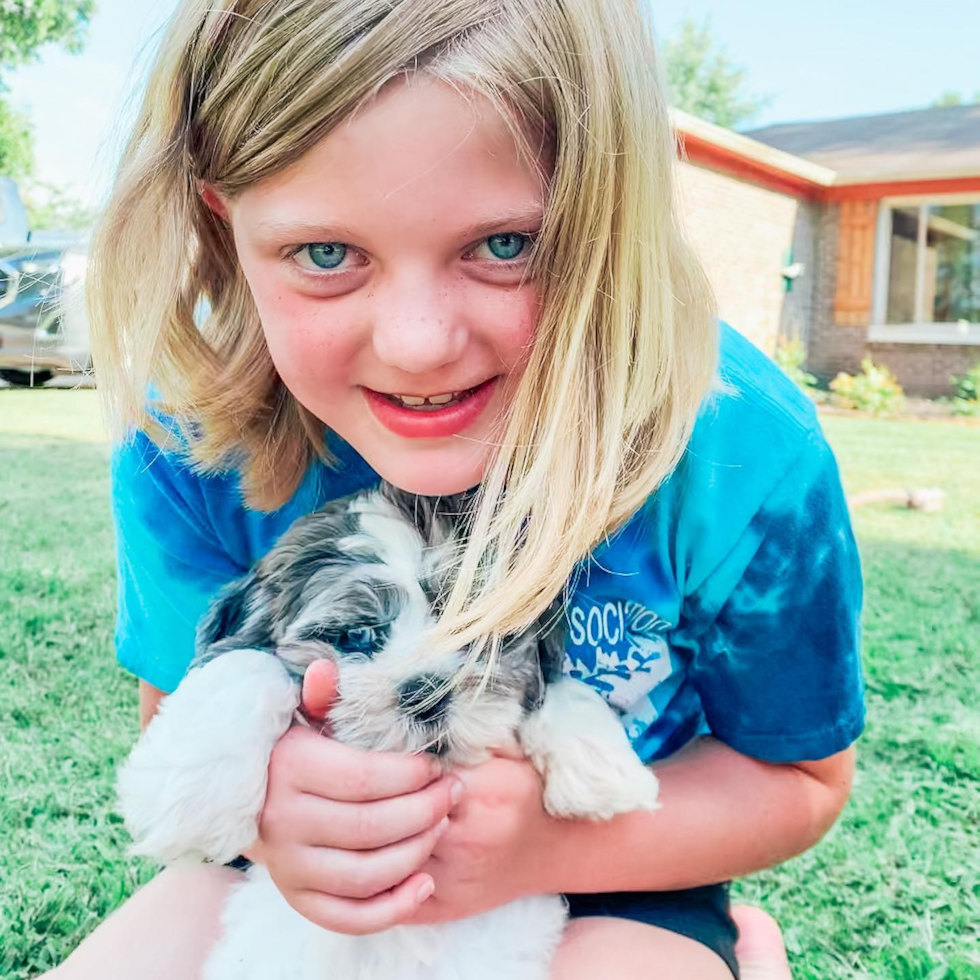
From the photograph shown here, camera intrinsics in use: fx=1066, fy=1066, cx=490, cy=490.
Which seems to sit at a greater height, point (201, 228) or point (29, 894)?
point (201, 228)

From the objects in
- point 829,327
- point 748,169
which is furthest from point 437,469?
point 829,327

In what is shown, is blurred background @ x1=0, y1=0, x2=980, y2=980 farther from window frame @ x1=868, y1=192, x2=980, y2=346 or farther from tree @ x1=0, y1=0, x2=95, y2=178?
tree @ x1=0, y1=0, x2=95, y2=178

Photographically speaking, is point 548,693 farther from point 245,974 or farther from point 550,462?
point 245,974

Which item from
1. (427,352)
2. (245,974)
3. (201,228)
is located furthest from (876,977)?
(201,228)

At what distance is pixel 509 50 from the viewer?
4.45ft

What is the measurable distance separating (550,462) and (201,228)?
76 centimetres

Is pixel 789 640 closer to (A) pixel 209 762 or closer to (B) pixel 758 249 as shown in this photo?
(A) pixel 209 762

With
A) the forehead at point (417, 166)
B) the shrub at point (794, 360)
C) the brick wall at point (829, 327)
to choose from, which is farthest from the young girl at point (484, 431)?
the brick wall at point (829, 327)

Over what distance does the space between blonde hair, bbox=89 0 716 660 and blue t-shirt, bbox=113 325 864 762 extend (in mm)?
110

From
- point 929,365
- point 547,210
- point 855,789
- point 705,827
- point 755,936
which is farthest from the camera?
point 929,365

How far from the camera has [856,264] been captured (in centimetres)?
1823

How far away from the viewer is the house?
54.6 ft

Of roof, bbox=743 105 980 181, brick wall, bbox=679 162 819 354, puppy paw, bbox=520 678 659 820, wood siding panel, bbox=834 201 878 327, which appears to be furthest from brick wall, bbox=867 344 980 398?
puppy paw, bbox=520 678 659 820

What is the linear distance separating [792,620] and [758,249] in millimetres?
16317
